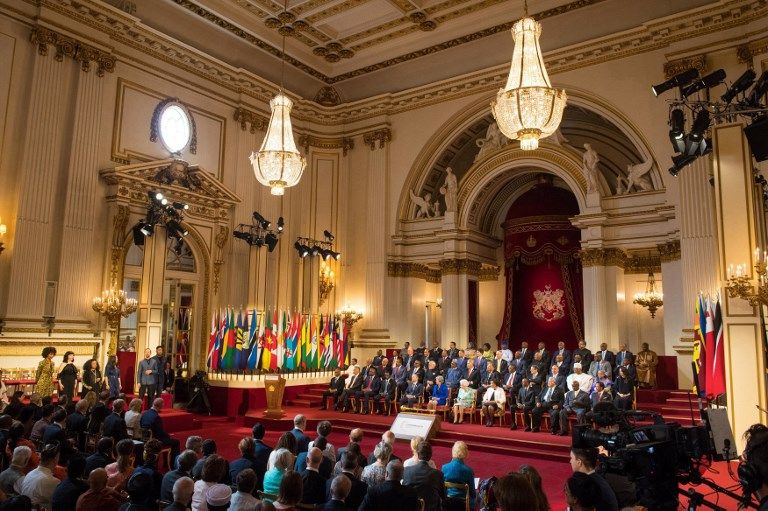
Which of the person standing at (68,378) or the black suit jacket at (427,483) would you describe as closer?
the black suit jacket at (427,483)

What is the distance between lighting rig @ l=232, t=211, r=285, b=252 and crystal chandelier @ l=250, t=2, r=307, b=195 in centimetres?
585

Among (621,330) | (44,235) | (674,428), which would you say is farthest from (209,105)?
(674,428)

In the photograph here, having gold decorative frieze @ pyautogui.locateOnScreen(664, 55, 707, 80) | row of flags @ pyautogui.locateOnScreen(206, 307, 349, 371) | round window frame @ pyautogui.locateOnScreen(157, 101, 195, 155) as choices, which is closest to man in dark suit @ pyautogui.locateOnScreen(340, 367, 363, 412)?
row of flags @ pyautogui.locateOnScreen(206, 307, 349, 371)

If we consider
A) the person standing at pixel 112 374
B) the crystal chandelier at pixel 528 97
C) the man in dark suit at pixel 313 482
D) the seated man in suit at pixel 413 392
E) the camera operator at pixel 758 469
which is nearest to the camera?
the camera operator at pixel 758 469

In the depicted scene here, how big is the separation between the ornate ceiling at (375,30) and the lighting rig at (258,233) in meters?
3.86

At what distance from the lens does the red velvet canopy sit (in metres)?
15.0

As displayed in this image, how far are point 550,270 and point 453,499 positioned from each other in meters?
11.6

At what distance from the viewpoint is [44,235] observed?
10.6m

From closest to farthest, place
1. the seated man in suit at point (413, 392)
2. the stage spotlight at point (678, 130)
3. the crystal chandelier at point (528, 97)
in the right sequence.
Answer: the crystal chandelier at point (528, 97), the stage spotlight at point (678, 130), the seated man in suit at point (413, 392)

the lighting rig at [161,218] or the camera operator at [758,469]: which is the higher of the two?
the lighting rig at [161,218]

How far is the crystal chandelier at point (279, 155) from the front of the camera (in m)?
8.06

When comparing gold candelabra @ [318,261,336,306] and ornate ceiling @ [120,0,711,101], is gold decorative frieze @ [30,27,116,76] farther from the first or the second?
gold candelabra @ [318,261,336,306]

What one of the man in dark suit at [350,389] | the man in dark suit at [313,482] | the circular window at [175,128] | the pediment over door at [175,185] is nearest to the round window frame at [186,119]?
the circular window at [175,128]

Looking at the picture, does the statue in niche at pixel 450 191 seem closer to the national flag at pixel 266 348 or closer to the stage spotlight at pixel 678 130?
the national flag at pixel 266 348
